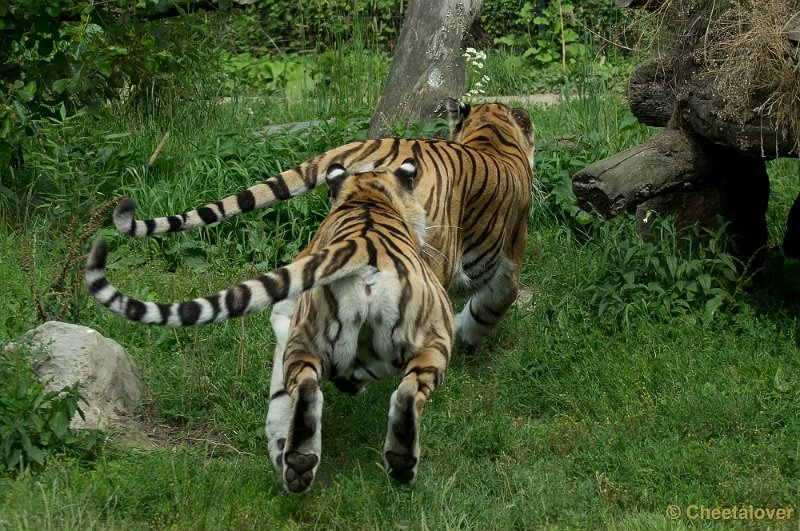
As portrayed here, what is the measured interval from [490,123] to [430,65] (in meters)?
1.75

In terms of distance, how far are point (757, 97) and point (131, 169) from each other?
437 cm

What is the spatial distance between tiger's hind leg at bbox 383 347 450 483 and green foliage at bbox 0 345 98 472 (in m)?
1.32

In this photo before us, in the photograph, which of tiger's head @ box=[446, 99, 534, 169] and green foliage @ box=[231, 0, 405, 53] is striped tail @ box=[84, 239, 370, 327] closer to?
tiger's head @ box=[446, 99, 534, 169]

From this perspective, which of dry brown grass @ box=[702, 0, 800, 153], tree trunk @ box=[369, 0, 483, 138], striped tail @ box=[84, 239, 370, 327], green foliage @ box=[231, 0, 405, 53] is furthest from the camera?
green foliage @ box=[231, 0, 405, 53]

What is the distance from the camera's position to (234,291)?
3.73 m

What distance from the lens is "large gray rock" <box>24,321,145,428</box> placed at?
4.69 m

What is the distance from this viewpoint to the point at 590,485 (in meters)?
4.45

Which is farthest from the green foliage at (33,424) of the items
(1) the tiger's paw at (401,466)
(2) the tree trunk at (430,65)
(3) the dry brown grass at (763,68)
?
(2) the tree trunk at (430,65)

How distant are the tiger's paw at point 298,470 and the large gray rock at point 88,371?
3.73 feet

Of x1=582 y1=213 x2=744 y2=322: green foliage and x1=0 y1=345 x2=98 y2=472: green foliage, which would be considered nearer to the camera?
x1=0 y1=345 x2=98 y2=472: green foliage

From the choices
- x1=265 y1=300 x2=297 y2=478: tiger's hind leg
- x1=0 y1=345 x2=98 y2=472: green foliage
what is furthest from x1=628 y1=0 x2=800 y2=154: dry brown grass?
x1=0 y1=345 x2=98 y2=472: green foliage

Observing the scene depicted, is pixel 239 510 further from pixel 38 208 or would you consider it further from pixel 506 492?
pixel 38 208

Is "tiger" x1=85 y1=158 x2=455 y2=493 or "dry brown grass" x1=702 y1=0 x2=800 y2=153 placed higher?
"dry brown grass" x1=702 y1=0 x2=800 y2=153

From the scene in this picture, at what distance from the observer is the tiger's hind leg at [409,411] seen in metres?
3.96
